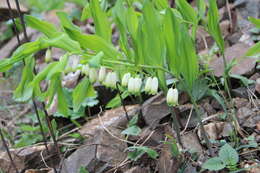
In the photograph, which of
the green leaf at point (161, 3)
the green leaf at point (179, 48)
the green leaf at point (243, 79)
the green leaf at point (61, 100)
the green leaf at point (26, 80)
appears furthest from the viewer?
the green leaf at point (243, 79)

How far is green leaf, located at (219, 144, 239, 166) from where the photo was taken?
1.65 meters

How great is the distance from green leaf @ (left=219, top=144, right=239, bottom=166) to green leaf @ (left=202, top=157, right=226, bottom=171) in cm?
2

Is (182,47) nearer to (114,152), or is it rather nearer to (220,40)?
(220,40)

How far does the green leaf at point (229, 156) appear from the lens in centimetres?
165

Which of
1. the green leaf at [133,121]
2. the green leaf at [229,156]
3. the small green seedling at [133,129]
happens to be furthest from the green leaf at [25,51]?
the green leaf at [229,156]

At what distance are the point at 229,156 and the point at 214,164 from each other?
8 cm

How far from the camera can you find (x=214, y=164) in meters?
1.65

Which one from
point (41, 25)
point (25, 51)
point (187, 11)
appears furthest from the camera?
point (187, 11)

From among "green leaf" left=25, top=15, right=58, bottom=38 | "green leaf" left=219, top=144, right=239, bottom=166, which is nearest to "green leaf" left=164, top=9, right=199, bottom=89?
"green leaf" left=219, top=144, right=239, bottom=166

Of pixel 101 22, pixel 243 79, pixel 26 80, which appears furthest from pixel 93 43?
pixel 243 79

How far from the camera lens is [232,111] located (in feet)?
6.57

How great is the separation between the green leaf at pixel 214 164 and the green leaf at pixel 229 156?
0.06ft

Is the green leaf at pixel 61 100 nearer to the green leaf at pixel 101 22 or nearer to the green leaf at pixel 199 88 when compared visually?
the green leaf at pixel 101 22

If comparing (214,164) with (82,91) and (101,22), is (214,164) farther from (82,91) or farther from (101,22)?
(101,22)
